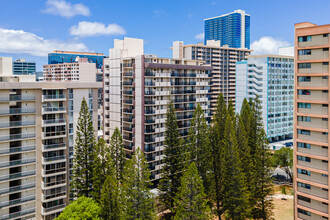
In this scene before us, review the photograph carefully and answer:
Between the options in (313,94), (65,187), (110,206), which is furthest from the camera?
(65,187)

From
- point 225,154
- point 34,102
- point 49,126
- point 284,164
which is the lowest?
point 284,164

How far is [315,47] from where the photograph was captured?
29.8 m

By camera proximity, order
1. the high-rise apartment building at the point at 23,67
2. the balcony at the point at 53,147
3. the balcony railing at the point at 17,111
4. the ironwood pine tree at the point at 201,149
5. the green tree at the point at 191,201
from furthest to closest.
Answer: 1. the high-rise apartment building at the point at 23,67
2. the ironwood pine tree at the point at 201,149
3. the balcony at the point at 53,147
4. the balcony railing at the point at 17,111
5. the green tree at the point at 191,201

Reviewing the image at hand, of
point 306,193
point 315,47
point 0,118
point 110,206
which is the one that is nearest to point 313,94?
point 315,47

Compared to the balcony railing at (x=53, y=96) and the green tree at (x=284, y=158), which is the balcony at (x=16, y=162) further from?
the green tree at (x=284, y=158)

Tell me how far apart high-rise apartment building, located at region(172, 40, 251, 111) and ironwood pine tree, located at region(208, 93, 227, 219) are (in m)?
45.2

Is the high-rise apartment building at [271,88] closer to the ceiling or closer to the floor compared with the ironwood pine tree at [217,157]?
closer to the ceiling

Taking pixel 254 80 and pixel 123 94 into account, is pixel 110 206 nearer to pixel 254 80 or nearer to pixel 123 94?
pixel 123 94

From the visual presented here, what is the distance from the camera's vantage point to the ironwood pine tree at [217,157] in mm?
36094

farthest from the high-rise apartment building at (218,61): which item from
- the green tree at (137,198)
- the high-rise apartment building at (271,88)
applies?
the green tree at (137,198)

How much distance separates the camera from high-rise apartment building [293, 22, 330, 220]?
1153 inches

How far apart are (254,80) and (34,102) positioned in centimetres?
5871

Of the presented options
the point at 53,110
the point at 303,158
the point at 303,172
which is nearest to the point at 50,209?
the point at 53,110

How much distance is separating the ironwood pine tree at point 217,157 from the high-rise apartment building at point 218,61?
4519cm
